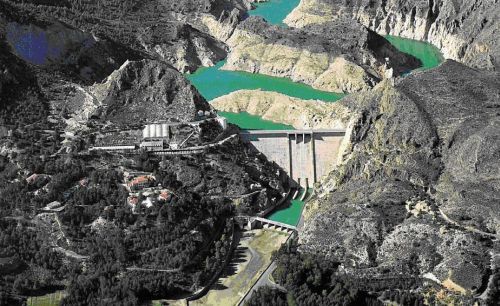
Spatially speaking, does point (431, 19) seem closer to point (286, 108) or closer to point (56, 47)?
point (286, 108)

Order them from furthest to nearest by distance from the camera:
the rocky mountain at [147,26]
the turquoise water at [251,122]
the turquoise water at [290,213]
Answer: the rocky mountain at [147,26]
the turquoise water at [251,122]
the turquoise water at [290,213]

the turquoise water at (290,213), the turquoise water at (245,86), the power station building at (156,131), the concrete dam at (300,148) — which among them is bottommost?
the turquoise water at (290,213)

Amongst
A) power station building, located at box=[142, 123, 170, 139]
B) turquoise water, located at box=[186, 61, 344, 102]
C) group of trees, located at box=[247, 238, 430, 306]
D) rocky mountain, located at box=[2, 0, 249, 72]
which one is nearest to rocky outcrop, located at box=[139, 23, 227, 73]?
rocky mountain, located at box=[2, 0, 249, 72]

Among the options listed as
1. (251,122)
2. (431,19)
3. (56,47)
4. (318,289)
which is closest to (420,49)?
(431,19)

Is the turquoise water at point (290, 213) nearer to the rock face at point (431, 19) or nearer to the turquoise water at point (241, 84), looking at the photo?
the turquoise water at point (241, 84)

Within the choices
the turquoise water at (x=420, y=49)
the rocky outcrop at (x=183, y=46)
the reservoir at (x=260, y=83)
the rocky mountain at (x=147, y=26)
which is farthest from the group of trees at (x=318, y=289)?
the turquoise water at (x=420, y=49)

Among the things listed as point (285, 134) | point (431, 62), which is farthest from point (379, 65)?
point (285, 134)
